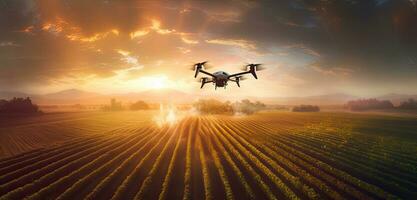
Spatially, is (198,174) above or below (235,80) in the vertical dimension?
below

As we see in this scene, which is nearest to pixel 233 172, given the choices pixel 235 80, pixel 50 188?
pixel 235 80

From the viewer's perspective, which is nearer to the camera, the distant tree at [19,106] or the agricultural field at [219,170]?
the agricultural field at [219,170]

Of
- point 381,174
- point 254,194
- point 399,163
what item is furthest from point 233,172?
point 399,163

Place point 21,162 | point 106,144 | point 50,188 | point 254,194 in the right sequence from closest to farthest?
1. point 254,194
2. point 50,188
3. point 21,162
4. point 106,144

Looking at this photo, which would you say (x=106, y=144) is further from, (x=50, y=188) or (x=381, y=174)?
(x=381, y=174)

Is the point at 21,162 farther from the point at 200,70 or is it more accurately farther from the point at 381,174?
the point at 381,174

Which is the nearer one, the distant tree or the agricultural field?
the agricultural field

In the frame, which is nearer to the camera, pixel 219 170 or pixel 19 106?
pixel 219 170

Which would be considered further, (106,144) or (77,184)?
(106,144)

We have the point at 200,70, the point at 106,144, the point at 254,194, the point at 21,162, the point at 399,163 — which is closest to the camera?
the point at 200,70
